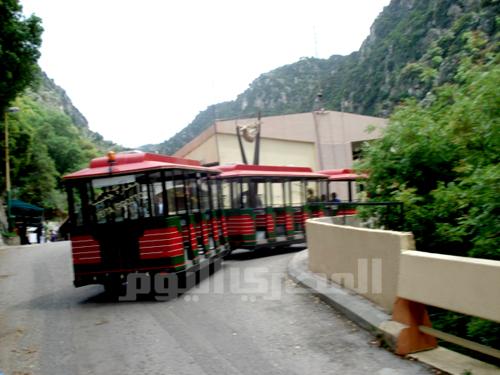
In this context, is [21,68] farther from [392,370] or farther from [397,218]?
[392,370]

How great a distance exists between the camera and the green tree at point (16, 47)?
1973cm

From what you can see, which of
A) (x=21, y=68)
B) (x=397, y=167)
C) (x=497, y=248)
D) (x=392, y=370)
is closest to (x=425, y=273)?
(x=392, y=370)

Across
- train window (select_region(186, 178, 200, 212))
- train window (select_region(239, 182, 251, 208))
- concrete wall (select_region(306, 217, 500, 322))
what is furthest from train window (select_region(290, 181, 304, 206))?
concrete wall (select_region(306, 217, 500, 322))

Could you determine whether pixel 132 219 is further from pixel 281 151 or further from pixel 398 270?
pixel 281 151

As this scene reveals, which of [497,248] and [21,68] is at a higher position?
[21,68]

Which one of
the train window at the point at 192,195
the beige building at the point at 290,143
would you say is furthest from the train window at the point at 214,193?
the beige building at the point at 290,143

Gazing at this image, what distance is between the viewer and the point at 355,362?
5.35 meters

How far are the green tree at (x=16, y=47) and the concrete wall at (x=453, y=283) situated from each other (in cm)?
1863

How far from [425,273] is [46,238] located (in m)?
38.0

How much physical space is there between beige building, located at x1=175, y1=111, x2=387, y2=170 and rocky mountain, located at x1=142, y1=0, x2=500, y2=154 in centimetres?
1507

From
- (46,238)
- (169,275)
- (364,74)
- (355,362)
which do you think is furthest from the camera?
(364,74)

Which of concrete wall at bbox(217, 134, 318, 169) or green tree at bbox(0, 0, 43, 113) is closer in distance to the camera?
green tree at bbox(0, 0, 43, 113)

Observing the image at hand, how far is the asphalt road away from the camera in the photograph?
213 inches

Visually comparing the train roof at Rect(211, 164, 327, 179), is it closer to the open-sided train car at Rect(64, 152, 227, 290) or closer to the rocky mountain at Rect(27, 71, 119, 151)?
the open-sided train car at Rect(64, 152, 227, 290)
